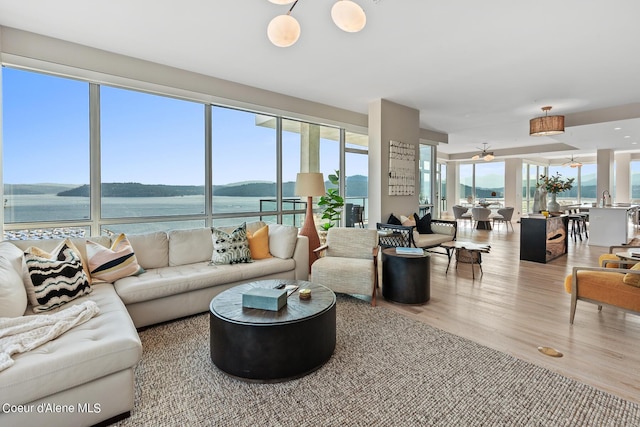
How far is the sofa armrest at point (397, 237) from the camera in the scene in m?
4.99

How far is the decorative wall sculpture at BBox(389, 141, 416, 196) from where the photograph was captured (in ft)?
19.6

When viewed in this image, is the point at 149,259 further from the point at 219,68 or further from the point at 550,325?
the point at 550,325

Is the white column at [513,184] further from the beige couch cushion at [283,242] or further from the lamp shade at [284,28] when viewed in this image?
the lamp shade at [284,28]

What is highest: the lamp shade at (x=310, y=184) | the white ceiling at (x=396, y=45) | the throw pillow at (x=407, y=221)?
the white ceiling at (x=396, y=45)

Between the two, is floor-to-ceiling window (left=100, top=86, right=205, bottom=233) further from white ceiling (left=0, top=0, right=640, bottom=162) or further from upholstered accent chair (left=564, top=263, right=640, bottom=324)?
upholstered accent chair (left=564, top=263, right=640, bottom=324)

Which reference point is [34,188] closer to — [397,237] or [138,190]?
[138,190]

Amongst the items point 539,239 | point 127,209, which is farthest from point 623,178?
point 127,209

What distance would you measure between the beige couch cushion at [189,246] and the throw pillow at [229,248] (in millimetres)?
134

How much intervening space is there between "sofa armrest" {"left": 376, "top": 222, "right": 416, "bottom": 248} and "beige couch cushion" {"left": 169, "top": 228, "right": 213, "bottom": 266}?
106 inches

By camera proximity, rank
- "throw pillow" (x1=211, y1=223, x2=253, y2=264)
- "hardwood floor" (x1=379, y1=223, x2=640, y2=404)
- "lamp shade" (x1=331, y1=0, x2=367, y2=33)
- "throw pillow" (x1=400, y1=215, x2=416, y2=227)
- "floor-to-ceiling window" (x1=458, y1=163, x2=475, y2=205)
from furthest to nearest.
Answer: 1. "floor-to-ceiling window" (x1=458, y1=163, x2=475, y2=205)
2. "throw pillow" (x1=400, y1=215, x2=416, y2=227)
3. "throw pillow" (x1=211, y1=223, x2=253, y2=264)
4. "hardwood floor" (x1=379, y1=223, x2=640, y2=404)
5. "lamp shade" (x1=331, y1=0, x2=367, y2=33)

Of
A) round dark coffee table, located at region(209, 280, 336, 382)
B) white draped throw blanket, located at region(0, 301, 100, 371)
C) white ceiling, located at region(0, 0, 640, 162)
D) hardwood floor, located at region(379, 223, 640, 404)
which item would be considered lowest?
hardwood floor, located at region(379, 223, 640, 404)

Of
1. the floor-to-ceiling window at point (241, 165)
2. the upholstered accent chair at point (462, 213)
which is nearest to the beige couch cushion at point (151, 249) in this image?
the floor-to-ceiling window at point (241, 165)

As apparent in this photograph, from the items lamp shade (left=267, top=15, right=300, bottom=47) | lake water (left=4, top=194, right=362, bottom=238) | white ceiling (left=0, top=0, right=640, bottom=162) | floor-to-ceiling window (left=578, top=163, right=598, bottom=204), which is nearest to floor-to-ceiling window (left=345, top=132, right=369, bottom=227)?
white ceiling (left=0, top=0, right=640, bottom=162)

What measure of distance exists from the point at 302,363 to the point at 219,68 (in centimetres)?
372
